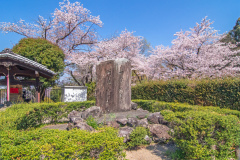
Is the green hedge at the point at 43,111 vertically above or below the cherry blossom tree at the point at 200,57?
below

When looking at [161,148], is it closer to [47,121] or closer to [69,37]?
[47,121]

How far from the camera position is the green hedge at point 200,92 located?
6426 mm

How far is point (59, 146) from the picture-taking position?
243cm

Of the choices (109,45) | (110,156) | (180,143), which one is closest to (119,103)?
(180,143)

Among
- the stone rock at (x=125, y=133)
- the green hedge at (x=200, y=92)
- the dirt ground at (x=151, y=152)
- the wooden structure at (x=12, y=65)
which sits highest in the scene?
the wooden structure at (x=12, y=65)

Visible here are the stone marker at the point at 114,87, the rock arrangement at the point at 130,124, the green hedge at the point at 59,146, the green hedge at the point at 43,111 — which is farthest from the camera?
the stone marker at the point at 114,87

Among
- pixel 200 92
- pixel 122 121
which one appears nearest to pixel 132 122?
pixel 122 121

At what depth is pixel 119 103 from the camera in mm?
6875

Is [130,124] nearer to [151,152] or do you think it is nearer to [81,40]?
[151,152]

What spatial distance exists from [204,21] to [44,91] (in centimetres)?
1491

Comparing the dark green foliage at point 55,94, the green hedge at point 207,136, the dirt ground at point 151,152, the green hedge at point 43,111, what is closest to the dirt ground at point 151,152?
the dirt ground at point 151,152

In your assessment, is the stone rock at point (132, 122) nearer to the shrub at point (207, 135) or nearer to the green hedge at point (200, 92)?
the shrub at point (207, 135)

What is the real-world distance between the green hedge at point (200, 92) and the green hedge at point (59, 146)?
5.71 meters

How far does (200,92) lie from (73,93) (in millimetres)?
9363
